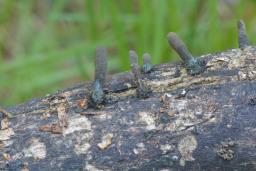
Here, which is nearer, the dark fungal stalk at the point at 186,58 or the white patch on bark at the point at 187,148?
the white patch on bark at the point at 187,148

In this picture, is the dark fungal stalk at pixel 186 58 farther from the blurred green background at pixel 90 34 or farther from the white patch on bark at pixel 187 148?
the blurred green background at pixel 90 34

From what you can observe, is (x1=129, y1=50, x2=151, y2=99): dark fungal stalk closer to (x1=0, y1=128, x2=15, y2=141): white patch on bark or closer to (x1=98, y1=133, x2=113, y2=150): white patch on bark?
(x1=98, y1=133, x2=113, y2=150): white patch on bark

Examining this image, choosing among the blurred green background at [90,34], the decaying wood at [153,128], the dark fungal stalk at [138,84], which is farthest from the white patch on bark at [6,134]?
the blurred green background at [90,34]

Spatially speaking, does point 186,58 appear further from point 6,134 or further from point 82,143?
point 6,134

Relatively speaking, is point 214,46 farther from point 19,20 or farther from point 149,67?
point 19,20

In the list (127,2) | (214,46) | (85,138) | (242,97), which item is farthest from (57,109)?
(127,2)

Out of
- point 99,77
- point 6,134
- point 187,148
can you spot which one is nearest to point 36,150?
point 6,134

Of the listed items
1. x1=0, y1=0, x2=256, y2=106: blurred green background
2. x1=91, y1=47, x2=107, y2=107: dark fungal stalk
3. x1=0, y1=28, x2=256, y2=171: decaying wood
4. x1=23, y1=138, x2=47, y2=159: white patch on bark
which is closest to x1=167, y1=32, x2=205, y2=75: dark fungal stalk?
x1=0, y1=28, x2=256, y2=171: decaying wood

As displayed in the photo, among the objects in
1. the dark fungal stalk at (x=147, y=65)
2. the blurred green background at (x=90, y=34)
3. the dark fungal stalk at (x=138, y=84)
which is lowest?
the dark fungal stalk at (x=138, y=84)
